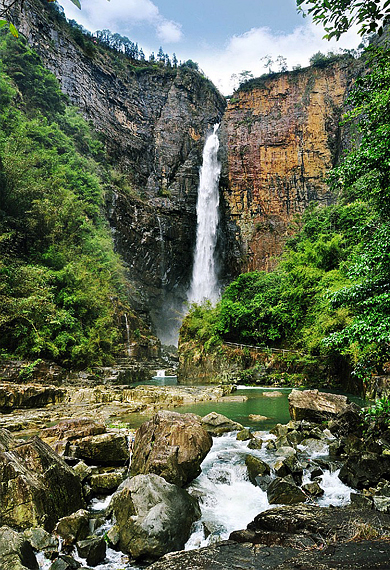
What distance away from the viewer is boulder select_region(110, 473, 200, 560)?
11.4ft

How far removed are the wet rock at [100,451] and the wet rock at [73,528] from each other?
68.6 inches

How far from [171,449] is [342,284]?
1082 cm

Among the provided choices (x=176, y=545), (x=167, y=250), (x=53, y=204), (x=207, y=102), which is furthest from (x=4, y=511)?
(x=207, y=102)

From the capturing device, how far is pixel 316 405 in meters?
8.44

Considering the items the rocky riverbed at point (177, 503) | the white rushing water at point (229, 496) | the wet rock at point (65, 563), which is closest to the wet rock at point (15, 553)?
the rocky riverbed at point (177, 503)

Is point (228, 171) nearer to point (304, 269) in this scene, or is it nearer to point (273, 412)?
point (304, 269)

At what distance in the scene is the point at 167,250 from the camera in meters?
37.5

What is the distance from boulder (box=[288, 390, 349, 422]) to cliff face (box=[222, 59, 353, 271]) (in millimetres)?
26889

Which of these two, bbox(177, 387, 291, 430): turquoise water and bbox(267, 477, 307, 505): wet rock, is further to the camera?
bbox(177, 387, 291, 430): turquoise water

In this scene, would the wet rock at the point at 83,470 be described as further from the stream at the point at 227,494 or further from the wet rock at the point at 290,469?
the wet rock at the point at 290,469

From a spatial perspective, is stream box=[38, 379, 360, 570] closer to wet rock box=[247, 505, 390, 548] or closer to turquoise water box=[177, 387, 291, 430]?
wet rock box=[247, 505, 390, 548]

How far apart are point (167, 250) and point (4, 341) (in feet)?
82.6

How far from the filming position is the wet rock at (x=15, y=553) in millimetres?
2809

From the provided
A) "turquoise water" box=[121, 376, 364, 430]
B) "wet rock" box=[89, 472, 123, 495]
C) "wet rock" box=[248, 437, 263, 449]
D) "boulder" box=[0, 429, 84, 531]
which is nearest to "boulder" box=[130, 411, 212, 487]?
"wet rock" box=[89, 472, 123, 495]
